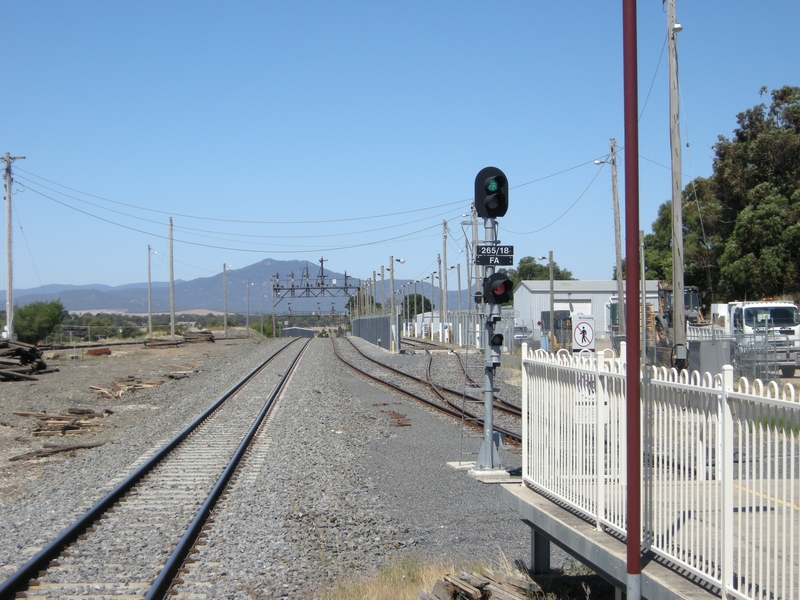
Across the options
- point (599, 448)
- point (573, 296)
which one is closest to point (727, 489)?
point (599, 448)

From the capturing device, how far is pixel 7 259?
37.8m

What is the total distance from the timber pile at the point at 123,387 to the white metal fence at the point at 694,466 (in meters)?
20.1

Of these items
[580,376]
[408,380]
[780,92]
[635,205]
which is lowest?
[408,380]

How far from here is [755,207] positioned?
4409 centimetres

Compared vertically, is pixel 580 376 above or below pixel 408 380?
above

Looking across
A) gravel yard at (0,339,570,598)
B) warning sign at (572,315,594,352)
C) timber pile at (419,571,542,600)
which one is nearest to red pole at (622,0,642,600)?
timber pile at (419,571,542,600)

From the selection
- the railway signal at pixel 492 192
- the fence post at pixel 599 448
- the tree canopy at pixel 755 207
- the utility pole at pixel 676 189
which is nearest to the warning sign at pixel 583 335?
the utility pole at pixel 676 189

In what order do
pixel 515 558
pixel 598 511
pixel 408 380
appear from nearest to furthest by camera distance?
pixel 598 511, pixel 515 558, pixel 408 380

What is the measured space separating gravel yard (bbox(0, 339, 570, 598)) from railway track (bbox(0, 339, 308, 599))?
0.91 feet

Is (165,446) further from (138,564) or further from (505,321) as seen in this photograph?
(505,321)

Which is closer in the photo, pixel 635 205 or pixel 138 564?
pixel 635 205

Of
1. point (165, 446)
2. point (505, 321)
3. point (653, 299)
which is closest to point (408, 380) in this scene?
point (505, 321)

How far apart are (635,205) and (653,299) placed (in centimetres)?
6507

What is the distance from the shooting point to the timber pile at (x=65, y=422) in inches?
656
